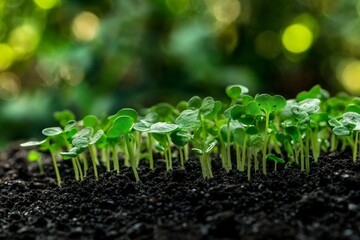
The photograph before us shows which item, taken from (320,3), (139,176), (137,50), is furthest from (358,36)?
(139,176)

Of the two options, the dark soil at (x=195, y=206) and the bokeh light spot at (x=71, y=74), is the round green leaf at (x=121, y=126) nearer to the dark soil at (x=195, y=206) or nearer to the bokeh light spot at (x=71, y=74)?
the dark soil at (x=195, y=206)

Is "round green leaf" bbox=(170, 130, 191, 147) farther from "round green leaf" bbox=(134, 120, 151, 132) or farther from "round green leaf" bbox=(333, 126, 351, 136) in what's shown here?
"round green leaf" bbox=(333, 126, 351, 136)

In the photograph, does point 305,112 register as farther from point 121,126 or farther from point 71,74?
point 71,74

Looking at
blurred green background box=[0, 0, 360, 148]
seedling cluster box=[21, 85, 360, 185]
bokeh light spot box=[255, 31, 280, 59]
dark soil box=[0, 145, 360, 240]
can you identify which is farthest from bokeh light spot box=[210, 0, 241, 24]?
dark soil box=[0, 145, 360, 240]

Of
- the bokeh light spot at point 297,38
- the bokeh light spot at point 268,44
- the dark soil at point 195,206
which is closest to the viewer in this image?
the dark soil at point 195,206

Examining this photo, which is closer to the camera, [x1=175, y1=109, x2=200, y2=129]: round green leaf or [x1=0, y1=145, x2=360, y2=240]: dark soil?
[x1=0, y1=145, x2=360, y2=240]: dark soil

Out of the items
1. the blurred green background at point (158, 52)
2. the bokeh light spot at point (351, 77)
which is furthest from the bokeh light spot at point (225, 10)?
the bokeh light spot at point (351, 77)

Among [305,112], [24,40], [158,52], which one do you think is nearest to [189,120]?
[305,112]
